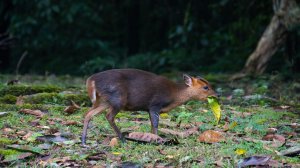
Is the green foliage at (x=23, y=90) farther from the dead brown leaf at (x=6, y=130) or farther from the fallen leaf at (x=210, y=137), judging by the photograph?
the fallen leaf at (x=210, y=137)

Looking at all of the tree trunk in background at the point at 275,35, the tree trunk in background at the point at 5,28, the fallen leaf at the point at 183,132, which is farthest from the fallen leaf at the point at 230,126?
the tree trunk in background at the point at 5,28

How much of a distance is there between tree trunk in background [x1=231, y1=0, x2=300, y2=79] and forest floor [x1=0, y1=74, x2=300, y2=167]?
294 cm

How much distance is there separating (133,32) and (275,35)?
7.83m

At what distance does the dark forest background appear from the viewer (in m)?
15.5

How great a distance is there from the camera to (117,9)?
66.4 feet

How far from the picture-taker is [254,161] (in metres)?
5.49

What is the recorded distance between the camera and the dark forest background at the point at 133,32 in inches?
609

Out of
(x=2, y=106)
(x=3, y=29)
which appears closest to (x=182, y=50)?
(x=3, y=29)

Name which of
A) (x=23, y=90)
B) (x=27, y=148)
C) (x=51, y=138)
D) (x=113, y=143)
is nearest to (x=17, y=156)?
(x=27, y=148)

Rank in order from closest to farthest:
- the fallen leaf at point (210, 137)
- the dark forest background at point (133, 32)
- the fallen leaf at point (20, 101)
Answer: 1. the fallen leaf at point (210, 137)
2. the fallen leaf at point (20, 101)
3. the dark forest background at point (133, 32)

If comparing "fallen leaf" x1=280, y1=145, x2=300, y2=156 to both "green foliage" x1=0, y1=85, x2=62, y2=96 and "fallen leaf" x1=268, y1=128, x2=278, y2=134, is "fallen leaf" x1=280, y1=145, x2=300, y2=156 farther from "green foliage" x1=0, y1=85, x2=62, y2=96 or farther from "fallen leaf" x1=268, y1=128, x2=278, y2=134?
"green foliage" x1=0, y1=85, x2=62, y2=96

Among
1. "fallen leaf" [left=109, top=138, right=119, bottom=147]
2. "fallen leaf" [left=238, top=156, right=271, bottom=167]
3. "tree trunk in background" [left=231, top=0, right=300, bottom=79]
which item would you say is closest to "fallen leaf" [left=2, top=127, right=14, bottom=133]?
"fallen leaf" [left=109, top=138, right=119, bottom=147]

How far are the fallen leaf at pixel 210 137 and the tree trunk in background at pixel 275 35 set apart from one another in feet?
20.7

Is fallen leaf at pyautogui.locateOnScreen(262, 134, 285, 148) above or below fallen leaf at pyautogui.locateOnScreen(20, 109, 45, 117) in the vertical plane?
below
